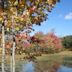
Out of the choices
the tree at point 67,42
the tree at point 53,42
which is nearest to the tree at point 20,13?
the tree at point 53,42

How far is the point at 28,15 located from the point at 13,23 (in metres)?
0.60

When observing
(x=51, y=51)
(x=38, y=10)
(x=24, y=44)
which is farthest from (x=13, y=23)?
(x=51, y=51)

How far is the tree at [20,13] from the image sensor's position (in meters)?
9.68

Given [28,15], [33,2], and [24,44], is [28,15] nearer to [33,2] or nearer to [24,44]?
[33,2]

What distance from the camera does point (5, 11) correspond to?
9.80 m

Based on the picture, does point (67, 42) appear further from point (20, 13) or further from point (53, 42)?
point (20, 13)

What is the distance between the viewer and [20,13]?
34.8 ft

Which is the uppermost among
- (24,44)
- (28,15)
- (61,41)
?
(61,41)

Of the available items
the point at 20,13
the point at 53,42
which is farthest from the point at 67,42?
the point at 20,13

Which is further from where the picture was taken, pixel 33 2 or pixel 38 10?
pixel 38 10

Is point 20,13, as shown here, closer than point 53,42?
Yes

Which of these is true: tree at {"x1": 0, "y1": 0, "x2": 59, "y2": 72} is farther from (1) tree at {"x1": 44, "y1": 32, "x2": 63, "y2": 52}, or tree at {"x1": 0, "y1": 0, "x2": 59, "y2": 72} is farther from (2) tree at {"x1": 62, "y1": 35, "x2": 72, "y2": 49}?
(2) tree at {"x1": 62, "y1": 35, "x2": 72, "y2": 49}

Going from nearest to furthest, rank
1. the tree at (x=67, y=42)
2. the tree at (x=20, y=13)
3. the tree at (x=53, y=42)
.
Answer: the tree at (x=20, y=13) → the tree at (x=53, y=42) → the tree at (x=67, y=42)

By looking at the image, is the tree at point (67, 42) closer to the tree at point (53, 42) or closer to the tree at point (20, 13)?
the tree at point (53, 42)
